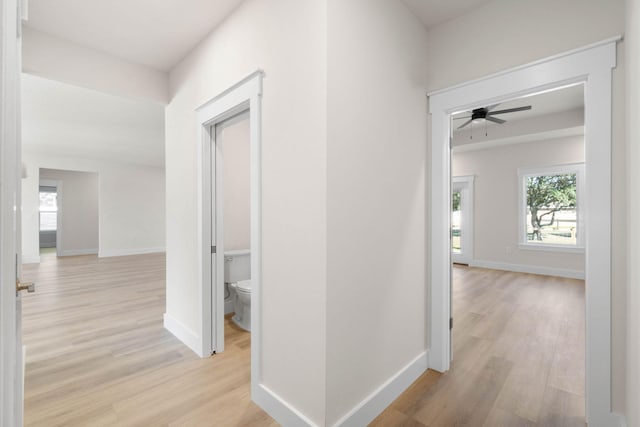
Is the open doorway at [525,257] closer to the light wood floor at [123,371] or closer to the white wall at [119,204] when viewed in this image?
the light wood floor at [123,371]

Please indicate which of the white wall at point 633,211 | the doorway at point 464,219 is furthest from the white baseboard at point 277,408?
the doorway at point 464,219

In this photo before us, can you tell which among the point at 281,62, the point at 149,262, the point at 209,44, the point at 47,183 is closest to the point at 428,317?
the point at 281,62

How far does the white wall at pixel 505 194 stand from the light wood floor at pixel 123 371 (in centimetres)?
560

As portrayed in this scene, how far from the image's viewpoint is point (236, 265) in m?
3.26

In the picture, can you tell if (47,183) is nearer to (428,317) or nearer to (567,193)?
(428,317)

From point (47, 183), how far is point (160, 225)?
11.1 feet

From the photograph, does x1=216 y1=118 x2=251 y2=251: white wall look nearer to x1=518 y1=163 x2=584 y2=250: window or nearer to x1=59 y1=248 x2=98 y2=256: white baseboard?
→ x1=518 y1=163 x2=584 y2=250: window

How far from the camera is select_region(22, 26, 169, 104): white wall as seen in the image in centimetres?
229

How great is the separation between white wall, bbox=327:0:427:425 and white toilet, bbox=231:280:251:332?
1.41 m

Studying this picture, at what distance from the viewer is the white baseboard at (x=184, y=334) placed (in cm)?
251

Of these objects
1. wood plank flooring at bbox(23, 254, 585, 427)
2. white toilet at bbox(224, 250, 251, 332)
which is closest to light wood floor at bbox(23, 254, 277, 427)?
wood plank flooring at bbox(23, 254, 585, 427)

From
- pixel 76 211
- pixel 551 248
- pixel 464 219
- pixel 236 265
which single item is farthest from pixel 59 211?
pixel 551 248

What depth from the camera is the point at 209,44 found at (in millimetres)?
2334

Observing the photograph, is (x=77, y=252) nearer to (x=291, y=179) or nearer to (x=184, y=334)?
(x=184, y=334)
